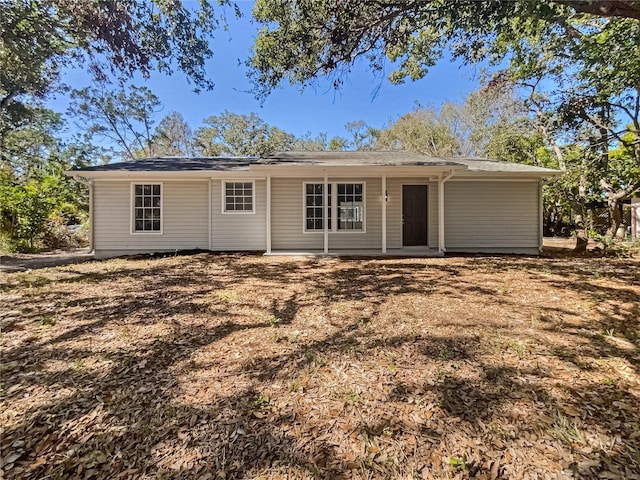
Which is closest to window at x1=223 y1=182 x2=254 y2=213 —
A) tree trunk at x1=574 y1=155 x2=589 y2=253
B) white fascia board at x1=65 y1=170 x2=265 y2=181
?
white fascia board at x1=65 y1=170 x2=265 y2=181

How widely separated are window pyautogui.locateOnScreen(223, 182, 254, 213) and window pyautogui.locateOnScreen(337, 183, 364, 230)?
2732mm

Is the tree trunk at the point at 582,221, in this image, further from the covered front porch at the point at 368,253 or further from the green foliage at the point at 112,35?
the green foliage at the point at 112,35

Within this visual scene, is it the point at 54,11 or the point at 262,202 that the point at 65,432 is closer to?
the point at 262,202

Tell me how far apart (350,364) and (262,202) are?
7.52 metres

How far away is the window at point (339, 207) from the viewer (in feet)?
31.6

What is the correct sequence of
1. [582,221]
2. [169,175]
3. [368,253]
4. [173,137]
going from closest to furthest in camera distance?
[368,253]
[169,175]
[582,221]
[173,137]

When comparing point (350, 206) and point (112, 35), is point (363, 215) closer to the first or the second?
point (350, 206)

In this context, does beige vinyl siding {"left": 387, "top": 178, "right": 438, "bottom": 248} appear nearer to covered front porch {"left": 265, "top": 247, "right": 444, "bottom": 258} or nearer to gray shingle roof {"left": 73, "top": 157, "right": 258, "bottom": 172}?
covered front porch {"left": 265, "top": 247, "right": 444, "bottom": 258}

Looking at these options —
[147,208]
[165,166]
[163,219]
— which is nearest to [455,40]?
[165,166]

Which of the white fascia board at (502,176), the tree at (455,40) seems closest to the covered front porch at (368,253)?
the white fascia board at (502,176)

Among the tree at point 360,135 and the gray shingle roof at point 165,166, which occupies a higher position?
the tree at point 360,135

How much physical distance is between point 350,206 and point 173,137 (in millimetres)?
26688

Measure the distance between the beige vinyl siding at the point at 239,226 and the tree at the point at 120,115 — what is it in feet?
74.3

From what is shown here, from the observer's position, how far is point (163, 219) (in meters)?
9.73
